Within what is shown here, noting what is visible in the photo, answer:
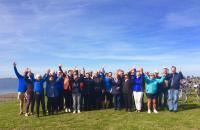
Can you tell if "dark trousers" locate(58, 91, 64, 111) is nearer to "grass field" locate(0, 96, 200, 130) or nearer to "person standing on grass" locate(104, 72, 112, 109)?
"grass field" locate(0, 96, 200, 130)

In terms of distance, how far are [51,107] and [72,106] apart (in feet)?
4.60

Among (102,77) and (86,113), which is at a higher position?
(102,77)

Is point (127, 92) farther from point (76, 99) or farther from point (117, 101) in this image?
point (76, 99)

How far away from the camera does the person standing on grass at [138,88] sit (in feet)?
60.5

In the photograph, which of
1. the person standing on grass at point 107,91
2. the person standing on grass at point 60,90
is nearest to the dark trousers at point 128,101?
the person standing on grass at point 107,91

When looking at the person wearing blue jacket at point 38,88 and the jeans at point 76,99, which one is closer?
the person wearing blue jacket at point 38,88

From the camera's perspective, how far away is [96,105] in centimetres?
2003

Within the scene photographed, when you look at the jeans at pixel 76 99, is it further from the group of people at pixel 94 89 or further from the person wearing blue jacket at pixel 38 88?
the person wearing blue jacket at pixel 38 88

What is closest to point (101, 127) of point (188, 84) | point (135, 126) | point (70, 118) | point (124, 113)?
point (135, 126)

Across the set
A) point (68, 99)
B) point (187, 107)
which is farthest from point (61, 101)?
point (187, 107)

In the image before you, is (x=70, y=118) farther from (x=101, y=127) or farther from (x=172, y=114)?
(x=172, y=114)

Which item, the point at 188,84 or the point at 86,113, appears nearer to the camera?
the point at 86,113

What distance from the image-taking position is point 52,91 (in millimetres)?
18156

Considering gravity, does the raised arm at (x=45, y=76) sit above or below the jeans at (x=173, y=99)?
above
